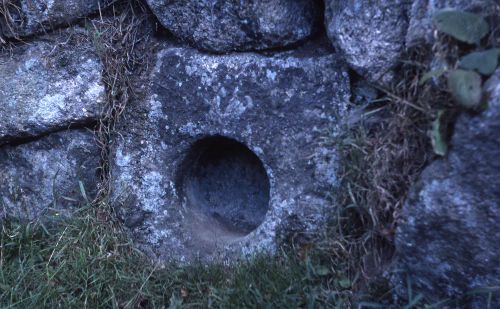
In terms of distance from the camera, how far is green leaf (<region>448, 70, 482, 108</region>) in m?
1.85

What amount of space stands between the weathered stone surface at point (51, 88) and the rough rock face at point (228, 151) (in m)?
0.20

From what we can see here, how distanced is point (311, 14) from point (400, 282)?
38.1 inches

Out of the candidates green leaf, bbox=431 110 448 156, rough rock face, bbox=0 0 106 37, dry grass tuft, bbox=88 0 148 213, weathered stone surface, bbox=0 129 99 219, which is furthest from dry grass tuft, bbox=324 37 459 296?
rough rock face, bbox=0 0 106 37

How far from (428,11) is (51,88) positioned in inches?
57.6

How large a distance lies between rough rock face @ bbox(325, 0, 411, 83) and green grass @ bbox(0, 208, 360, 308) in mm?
635

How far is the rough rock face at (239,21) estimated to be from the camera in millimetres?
2443

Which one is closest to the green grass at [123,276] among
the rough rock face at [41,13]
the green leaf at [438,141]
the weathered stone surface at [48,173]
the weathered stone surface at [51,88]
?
the weathered stone surface at [48,173]

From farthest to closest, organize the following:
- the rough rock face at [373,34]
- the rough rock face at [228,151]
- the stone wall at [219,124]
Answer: the rough rock face at [228,151], the rough rock face at [373,34], the stone wall at [219,124]

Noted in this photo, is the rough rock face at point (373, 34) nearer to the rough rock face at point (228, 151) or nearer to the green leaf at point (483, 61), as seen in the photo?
the rough rock face at point (228, 151)

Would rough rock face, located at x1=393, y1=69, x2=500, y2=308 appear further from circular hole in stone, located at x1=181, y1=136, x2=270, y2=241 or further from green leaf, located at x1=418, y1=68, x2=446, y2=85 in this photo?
circular hole in stone, located at x1=181, y1=136, x2=270, y2=241

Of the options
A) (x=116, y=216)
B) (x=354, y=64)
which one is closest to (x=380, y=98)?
(x=354, y=64)

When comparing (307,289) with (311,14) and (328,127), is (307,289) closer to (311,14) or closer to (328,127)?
(328,127)

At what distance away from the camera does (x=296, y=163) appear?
2422 mm

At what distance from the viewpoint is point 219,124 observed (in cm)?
255
